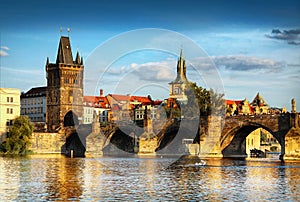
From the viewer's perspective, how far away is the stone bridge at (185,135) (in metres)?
72.6

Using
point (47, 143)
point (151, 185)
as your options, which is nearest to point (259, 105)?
point (47, 143)

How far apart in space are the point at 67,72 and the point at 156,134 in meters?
33.6

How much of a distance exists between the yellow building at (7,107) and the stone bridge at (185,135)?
10.1 m

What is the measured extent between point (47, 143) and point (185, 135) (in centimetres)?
2363

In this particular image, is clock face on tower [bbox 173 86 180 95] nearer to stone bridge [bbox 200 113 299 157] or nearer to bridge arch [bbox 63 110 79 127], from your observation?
bridge arch [bbox 63 110 79 127]

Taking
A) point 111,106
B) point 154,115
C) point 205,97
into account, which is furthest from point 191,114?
point 111,106

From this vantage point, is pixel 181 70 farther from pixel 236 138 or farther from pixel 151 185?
pixel 151 185

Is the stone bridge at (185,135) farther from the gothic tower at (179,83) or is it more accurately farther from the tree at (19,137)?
the gothic tower at (179,83)

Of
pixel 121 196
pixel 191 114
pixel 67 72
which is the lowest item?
pixel 121 196

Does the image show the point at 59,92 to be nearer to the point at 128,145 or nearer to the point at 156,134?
the point at 128,145

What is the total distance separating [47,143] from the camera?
331 feet

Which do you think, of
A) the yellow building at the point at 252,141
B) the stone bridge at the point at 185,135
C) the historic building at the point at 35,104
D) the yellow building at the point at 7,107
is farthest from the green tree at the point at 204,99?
the historic building at the point at 35,104

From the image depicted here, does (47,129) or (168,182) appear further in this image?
(47,129)

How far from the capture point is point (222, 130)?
77.1 meters
